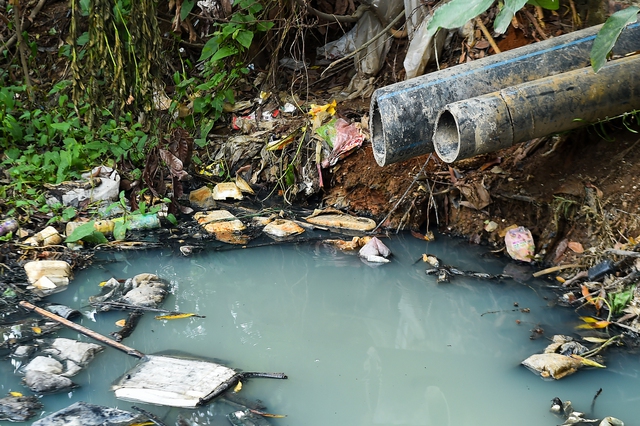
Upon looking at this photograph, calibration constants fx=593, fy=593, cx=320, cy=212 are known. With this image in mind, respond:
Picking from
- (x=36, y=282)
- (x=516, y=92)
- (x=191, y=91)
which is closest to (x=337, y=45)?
(x=191, y=91)

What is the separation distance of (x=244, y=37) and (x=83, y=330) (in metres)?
2.20

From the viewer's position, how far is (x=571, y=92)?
7.65 ft

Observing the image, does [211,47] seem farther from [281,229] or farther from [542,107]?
[542,107]

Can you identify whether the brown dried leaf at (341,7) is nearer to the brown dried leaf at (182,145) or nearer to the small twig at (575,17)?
the brown dried leaf at (182,145)

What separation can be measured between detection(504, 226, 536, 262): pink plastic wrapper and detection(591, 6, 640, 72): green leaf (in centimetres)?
139

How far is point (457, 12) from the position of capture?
1.36 meters

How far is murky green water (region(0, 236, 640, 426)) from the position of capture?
1919mm

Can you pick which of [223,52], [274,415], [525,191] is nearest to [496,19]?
[274,415]

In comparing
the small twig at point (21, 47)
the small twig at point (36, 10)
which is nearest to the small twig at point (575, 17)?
the small twig at point (21, 47)

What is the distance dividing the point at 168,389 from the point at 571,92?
185 centimetres

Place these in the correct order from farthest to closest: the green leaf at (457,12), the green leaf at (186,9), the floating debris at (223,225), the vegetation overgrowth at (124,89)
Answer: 1. the green leaf at (186,9)
2. the vegetation overgrowth at (124,89)
3. the floating debris at (223,225)
4. the green leaf at (457,12)

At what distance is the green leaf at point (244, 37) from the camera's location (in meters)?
3.72

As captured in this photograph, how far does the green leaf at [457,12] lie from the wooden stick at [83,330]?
151 cm

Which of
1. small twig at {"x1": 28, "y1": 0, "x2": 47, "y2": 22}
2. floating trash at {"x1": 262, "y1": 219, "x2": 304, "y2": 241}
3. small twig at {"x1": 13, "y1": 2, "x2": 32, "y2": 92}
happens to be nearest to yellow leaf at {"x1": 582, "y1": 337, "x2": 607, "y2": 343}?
floating trash at {"x1": 262, "y1": 219, "x2": 304, "y2": 241}
